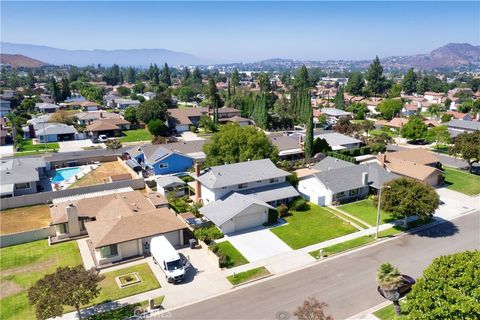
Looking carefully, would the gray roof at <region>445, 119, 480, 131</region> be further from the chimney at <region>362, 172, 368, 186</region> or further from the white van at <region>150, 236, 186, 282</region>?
the white van at <region>150, 236, 186, 282</region>

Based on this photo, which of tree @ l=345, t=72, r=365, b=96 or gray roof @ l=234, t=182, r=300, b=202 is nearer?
gray roof @ l=234, t=182, r=300, b=202

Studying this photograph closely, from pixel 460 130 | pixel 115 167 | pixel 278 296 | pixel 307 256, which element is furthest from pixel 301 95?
pixel 278 296

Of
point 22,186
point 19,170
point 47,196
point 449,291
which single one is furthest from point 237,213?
point 19,170

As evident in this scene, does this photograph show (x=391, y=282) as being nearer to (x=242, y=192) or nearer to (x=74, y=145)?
(x=242, y=192)

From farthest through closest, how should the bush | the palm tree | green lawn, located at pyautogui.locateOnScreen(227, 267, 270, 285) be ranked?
the bush < green lawn, located at pyautogui.locateOnScreen(227, 267, 270, 285) < the palm tree

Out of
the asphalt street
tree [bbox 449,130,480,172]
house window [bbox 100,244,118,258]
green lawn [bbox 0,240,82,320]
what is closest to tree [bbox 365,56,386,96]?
tree [bbox 449,130,480,172]

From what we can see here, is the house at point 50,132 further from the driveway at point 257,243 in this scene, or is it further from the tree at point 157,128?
the driveway at point 257,243

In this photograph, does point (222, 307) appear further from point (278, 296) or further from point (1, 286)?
point (1, 286)
